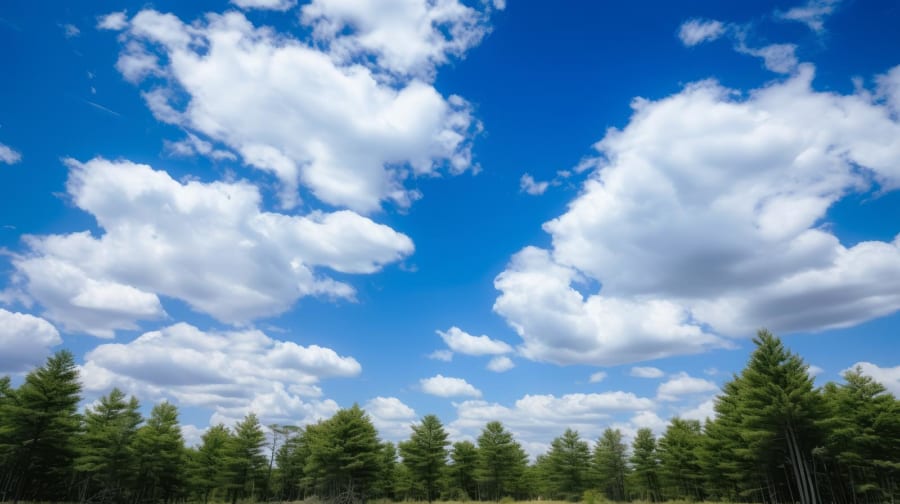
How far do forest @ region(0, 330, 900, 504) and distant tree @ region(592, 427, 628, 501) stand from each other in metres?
0.19

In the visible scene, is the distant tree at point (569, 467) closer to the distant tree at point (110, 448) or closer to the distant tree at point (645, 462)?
the distant tree at point (645, 462)

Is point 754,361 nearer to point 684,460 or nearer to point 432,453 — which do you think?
point 684,460

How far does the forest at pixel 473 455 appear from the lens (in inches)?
1453

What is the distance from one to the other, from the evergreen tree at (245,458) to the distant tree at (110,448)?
9826mm

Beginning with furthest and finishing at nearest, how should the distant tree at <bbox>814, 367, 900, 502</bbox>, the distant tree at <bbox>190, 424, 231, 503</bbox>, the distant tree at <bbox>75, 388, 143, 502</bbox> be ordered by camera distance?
1. the distant tree at <bbox>190, 424, 231, 503</bbox>
2. the distant tree at <bbox>75, 388, 143, 502</bbox>
3. the distant tree at <bbox>814, 367, 900, 502</bbox>

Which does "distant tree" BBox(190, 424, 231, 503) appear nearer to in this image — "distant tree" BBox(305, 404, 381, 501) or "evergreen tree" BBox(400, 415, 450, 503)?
"distant tree" BBox(305, 404, 381, 501)

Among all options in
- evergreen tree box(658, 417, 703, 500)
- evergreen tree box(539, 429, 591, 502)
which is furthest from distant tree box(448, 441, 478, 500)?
evergreen tree box(658, 417, 703, 500)

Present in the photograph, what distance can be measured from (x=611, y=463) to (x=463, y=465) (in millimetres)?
20381

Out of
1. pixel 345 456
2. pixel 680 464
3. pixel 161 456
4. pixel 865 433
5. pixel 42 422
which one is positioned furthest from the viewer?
pixel 680 464

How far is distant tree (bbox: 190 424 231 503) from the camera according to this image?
5581cm

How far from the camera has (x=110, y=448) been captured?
44.8m

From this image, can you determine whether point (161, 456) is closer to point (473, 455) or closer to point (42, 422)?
point (42, 422)

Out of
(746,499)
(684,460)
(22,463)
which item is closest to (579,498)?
(684,460)

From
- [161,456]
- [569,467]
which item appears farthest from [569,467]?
[161,456]
